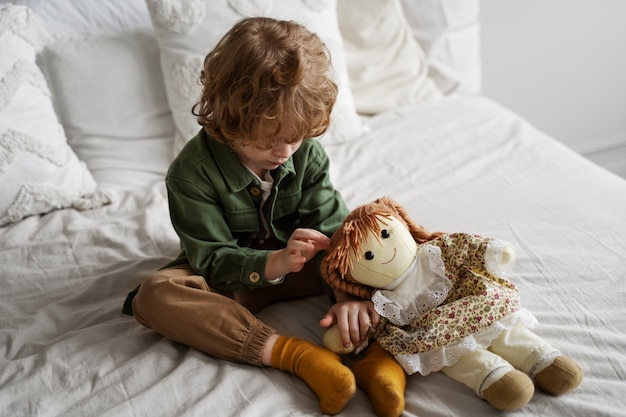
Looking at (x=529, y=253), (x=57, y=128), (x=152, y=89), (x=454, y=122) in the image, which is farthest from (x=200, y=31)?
(x=529, y=253)

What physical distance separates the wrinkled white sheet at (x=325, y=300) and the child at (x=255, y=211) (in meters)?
0.04

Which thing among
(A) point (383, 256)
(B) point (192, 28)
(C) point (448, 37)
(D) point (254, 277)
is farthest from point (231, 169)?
(C) point (448, 37)

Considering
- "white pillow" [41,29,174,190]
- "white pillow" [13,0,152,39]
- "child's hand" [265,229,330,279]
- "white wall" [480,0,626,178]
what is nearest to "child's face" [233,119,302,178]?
"child's hand" [265,229,330,279]

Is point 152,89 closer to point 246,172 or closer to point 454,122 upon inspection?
point 246,172

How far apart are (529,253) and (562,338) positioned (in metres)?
0.22

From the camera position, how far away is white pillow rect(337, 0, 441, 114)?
1628 mm

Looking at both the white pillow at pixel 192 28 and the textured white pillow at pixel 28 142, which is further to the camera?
the white pillow at pixel 192 28

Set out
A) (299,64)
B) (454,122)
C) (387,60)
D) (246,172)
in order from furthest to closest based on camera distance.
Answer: (387,60) → (454,122) → (246,172) → (299,64)

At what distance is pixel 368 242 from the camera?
859 millimetres

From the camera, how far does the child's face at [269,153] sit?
89cm

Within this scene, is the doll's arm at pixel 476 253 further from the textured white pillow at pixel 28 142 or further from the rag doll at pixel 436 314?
the textured white pillow at pixel 28 142

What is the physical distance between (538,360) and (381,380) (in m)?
0.21

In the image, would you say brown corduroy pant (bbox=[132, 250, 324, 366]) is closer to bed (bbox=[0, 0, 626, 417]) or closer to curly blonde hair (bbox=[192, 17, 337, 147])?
bed (bbox=[0, 0, 626, 417])

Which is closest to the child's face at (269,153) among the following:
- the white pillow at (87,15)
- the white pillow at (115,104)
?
the white pillow at (115,104)
